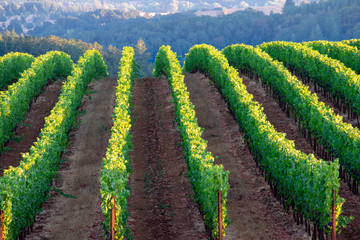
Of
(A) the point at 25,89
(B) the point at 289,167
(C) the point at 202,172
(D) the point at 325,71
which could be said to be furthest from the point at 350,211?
(A) the point at 25,89

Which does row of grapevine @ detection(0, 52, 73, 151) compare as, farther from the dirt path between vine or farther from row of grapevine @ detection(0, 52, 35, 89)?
the dirt path between vine

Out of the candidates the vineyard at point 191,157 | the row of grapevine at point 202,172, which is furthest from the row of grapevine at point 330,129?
the row of grapevine at point 202,172

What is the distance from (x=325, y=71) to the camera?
41.2 metres

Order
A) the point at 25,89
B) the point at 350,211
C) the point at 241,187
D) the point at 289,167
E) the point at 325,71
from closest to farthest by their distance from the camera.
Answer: the point at 289,167 < the point at 350,211 < the point at 241,187 < the point at 25,89 < the point at 325,71

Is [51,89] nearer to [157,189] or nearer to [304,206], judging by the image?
[157,189]

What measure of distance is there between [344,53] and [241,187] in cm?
2510

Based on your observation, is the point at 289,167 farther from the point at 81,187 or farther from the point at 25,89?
the point at 25,89

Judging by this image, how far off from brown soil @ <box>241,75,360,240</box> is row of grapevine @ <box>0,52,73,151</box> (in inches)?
750

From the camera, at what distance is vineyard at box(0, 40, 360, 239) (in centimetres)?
2322

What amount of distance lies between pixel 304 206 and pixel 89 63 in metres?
34.1

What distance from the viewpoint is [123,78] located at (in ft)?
140

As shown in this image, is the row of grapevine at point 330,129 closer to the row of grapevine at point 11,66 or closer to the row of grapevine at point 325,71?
the row of grapevine at point 325,71

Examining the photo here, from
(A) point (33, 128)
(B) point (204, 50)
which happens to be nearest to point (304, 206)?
(A) point (33, 128)

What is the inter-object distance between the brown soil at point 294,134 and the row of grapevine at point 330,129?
125 cm
